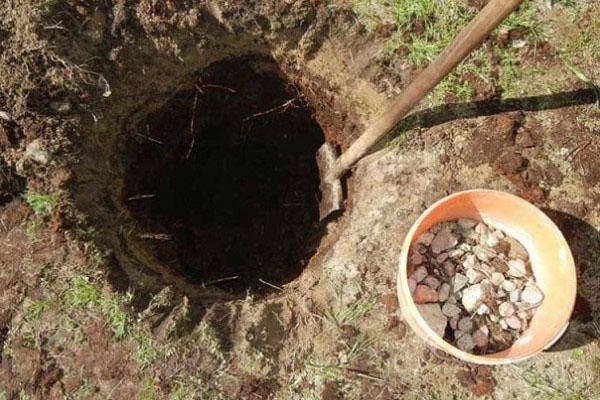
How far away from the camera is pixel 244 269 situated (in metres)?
2.59

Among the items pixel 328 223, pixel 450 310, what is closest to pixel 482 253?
pixel 450 310

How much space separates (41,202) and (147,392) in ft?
2.67

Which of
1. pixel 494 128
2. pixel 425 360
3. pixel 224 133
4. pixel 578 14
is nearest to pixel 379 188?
pixel 494 128

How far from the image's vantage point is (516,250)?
2135 millimetres

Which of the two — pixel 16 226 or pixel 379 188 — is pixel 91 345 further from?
pixel 379 188

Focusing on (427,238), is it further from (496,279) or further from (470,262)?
(496,279)

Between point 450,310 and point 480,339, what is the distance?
0.15 m

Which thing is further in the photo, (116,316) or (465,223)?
(465,223)

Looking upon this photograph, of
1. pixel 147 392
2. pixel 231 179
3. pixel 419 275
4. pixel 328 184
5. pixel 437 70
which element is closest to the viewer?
pixel 437 70

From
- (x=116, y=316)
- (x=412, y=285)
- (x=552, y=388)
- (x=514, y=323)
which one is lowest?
(x=552, y=388)

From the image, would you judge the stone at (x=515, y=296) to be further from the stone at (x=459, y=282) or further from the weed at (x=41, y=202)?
the weed at (x=41, y=202)

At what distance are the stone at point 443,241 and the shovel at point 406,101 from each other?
44cm

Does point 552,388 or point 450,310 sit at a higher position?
point 450,310

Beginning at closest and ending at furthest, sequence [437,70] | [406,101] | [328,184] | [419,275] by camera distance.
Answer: [437,70], [406,101], [419,275], [328,184]
